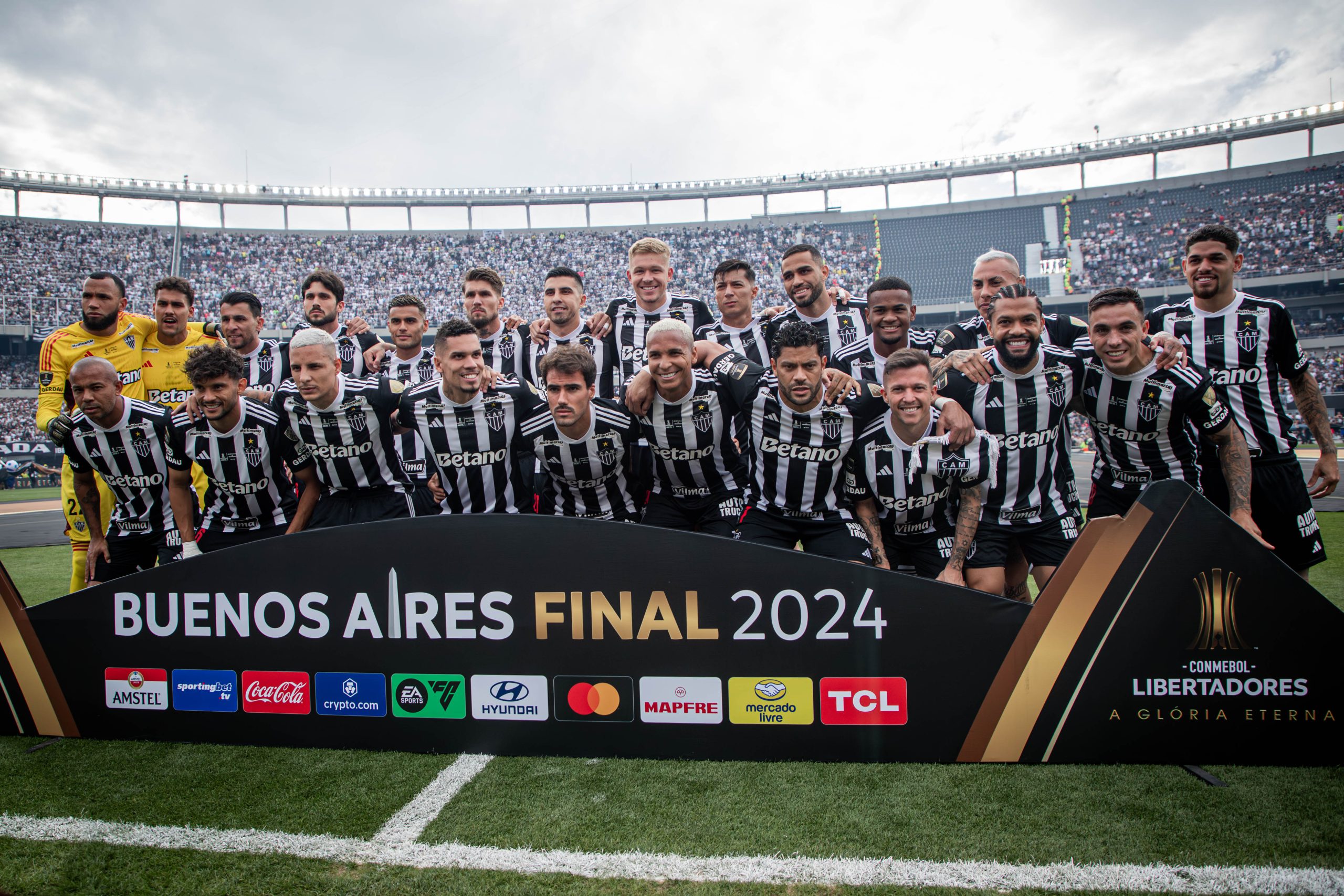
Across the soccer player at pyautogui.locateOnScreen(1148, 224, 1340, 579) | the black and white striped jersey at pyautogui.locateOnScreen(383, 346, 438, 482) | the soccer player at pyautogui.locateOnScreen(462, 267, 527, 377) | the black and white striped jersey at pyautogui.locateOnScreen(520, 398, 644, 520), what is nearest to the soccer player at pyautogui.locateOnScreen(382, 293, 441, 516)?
the black and white striped jersey at pyautogui.locateOnScreen(383, 346, 438, 482)

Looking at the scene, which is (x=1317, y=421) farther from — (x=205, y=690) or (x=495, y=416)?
(x=205, y=690)

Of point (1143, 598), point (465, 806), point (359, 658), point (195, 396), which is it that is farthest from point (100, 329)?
point (1143, 598)

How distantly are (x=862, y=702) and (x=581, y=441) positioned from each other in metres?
1.92

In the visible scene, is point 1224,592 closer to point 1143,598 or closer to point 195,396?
point 1143,598

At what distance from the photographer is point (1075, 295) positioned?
33.6 m

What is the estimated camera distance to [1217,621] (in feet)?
7.88

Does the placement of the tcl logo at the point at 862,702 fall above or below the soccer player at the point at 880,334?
below

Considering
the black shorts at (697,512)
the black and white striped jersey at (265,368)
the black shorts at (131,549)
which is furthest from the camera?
the black and white striped jersey at (265,368)

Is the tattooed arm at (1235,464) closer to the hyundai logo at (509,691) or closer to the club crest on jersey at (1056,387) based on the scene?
the club crest on jersey at (1056,387)

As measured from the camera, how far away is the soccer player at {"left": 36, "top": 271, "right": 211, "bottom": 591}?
4.69 meters

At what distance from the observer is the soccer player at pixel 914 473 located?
3467mm

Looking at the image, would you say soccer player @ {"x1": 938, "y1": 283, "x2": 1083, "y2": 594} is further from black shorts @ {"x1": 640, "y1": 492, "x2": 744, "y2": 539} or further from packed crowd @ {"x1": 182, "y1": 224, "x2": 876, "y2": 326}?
packed crowd @ {"x1": 182, "y1": 224, "x2": 876, "y2": 326}

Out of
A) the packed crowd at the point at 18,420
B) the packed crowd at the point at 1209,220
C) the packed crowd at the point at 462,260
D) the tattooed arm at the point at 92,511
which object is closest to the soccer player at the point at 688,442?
the tattooed arm at the point at 92,511

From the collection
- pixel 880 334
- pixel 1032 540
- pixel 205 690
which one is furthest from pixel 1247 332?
pixel 205 690
